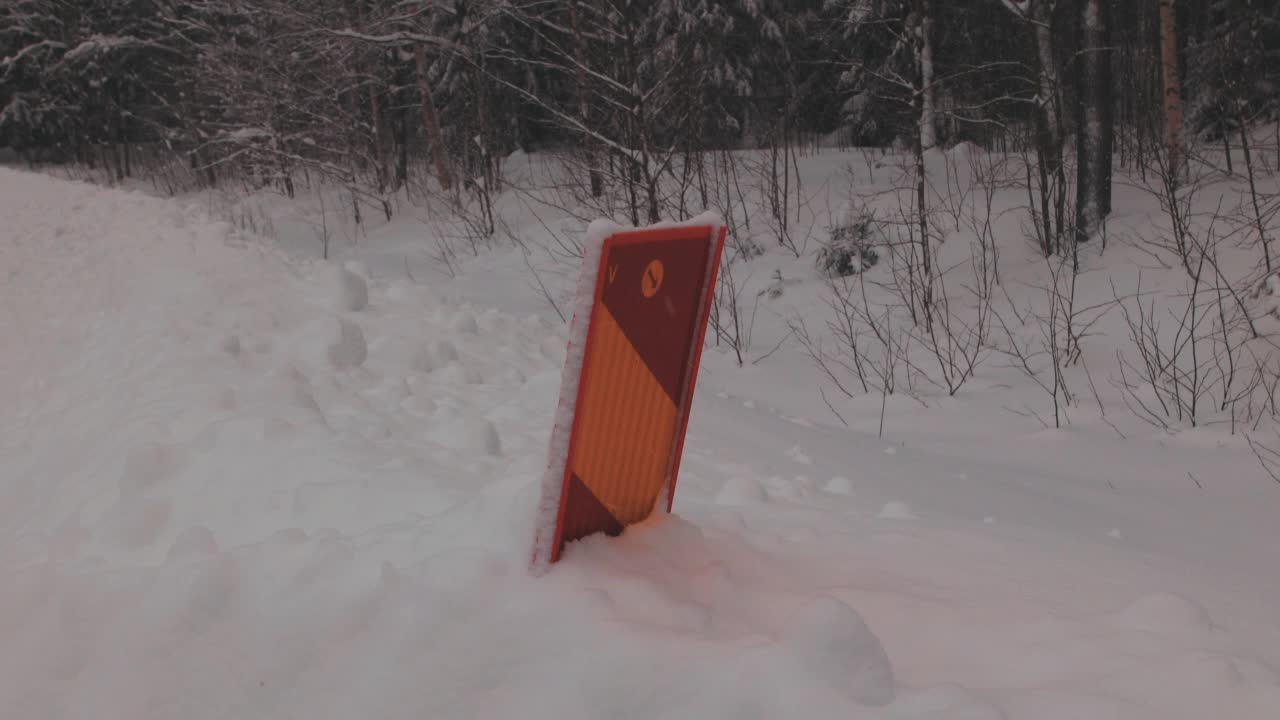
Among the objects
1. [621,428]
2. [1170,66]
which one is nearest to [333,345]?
[621,428]

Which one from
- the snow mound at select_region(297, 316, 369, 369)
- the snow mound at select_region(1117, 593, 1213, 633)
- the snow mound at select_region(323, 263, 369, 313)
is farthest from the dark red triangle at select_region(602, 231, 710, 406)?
the snow mound at select_region(323, 263, 369, 313)

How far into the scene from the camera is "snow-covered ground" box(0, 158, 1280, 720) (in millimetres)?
1346

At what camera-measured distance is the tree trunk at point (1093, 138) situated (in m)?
8.61

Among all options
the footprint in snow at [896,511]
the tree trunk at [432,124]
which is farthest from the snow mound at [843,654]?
the tree trunk at [432,124]

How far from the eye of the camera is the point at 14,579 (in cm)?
176

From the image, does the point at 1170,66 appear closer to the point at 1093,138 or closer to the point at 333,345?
the point at 1093,138

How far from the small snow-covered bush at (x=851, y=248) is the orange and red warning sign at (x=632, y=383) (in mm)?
7876

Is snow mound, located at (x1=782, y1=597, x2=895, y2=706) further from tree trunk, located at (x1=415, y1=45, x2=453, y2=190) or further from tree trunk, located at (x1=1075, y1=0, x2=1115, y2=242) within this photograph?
tree trunk, located at (x1=415, y1=45, x2=453, y2=190)

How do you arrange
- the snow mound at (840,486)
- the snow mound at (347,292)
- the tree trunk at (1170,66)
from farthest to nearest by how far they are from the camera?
the tree trunk at (1170,66)
the snow mound at (347,292)
the snow mound at (840,486)

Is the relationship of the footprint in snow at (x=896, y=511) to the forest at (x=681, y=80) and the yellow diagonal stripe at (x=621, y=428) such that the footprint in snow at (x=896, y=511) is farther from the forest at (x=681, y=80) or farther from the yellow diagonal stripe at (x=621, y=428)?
the forest at (x=681, y=80)

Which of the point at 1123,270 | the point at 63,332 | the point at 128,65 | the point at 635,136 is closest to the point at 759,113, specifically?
the point at 635,136

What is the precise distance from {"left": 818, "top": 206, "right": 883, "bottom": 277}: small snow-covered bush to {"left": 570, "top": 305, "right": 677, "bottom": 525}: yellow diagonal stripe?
7912 millimetres

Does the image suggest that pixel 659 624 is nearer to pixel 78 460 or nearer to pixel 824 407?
pixel 78 460

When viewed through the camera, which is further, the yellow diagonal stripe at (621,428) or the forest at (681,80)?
the forest at (681,80)
